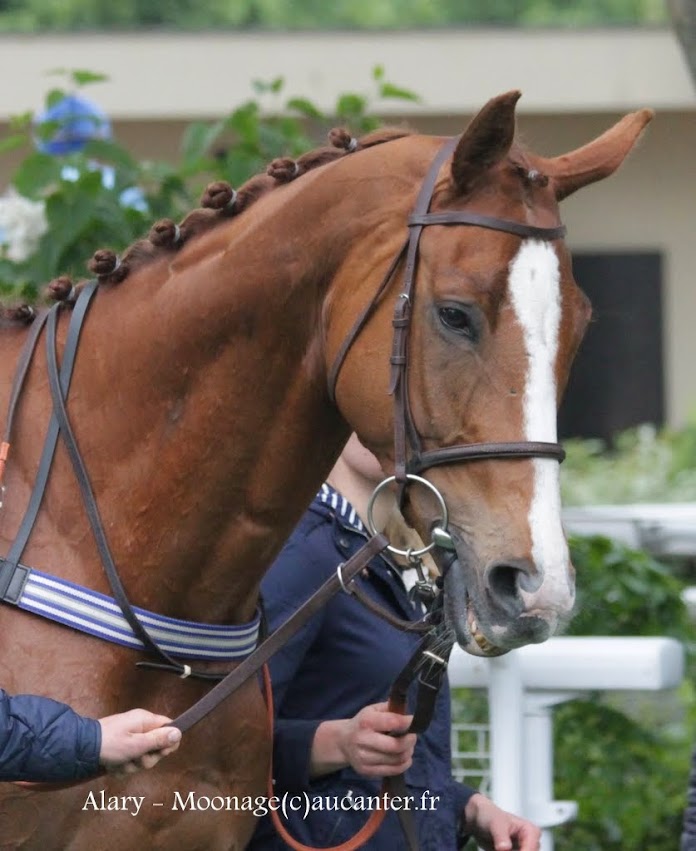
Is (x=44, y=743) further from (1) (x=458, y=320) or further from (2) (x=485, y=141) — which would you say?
(2) (x=485, y=141)

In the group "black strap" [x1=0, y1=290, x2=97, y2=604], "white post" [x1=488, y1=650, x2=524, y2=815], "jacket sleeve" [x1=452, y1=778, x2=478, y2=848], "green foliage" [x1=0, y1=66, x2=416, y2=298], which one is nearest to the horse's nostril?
"black strap" [x1=0, y1=290, x2=97, y2=604]

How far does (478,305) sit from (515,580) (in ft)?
1.53

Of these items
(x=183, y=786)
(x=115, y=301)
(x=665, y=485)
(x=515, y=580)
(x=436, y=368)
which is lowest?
(x=183, y=786)

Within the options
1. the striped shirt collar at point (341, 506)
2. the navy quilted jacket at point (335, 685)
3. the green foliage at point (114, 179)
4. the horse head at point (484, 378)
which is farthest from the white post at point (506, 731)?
the green foliage at point (114, 179)

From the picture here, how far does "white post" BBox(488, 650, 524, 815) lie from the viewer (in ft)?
12.5

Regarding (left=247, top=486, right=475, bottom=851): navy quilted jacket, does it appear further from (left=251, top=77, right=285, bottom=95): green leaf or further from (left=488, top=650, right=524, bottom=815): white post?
(left=251, top=77, right=285, bottom=95): green leaf

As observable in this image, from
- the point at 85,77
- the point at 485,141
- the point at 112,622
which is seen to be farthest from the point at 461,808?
the point at 85,77

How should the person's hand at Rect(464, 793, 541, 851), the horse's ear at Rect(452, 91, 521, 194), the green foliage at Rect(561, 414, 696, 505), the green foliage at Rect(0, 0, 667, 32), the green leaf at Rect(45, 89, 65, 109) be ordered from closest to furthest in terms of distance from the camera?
1. the horse's ear at Rect(452, 91, 521, 194)
2. the person's hand at Rect(464, 793, 541, 851)
3. the green leaf at Rect(45, 89, 65, 109)
4. the green foliage at Rect(561, 414, 696, 505)
5. the green foliage at Rect(0, 0, 667, 32)

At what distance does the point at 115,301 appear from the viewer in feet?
9.69

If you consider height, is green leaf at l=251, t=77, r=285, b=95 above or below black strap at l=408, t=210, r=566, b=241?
above

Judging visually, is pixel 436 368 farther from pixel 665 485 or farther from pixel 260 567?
pixel 665 485

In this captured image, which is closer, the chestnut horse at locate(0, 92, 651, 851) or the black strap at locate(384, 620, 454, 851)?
the chestnut horse at locate(0, 92, 651, 851)

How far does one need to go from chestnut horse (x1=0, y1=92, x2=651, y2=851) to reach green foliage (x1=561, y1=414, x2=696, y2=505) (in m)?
6.80

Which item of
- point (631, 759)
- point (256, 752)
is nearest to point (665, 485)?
point (631, 759)
